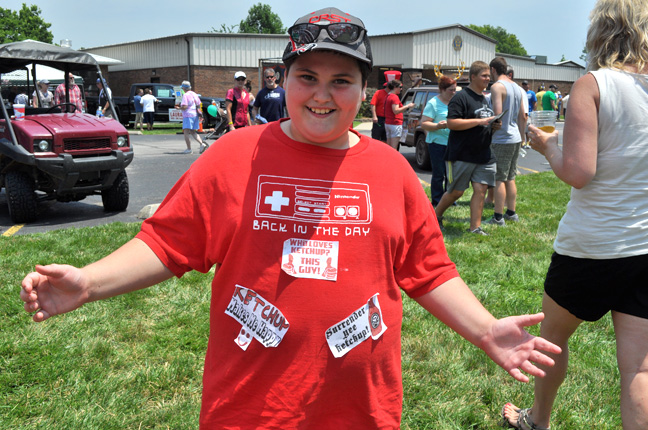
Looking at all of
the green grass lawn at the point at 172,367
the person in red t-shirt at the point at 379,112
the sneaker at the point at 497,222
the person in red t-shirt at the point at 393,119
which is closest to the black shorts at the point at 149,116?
the person in red t-shirt at the point at 379,112

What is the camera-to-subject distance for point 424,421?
311 centimetres

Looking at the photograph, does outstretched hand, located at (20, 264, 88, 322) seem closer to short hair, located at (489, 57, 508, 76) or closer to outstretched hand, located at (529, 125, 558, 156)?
outstretched hand, located at (529, 125, 558, 156)

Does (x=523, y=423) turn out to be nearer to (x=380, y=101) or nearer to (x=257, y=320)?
(x=257, y=320)

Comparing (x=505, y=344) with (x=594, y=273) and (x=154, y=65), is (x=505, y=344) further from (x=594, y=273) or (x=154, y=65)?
(x=154, y=65)

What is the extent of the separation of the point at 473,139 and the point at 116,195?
5.21 m

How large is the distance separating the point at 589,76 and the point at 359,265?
1.35 metres

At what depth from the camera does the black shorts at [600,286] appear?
2258mm

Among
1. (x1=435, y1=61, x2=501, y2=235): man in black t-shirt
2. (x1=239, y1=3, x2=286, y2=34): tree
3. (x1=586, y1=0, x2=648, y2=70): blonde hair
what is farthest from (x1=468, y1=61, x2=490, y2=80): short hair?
(x1=239, y1=3, x2=286, y2=34): tree

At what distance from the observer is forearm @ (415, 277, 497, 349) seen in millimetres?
1691

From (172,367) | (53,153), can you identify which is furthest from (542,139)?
(53,153)

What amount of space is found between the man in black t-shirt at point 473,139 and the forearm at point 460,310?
5.15m

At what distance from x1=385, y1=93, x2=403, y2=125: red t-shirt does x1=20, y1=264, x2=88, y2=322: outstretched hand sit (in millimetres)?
10624

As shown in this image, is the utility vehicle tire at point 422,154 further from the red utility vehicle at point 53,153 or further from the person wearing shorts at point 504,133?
the red utility vehicle at point 53,153

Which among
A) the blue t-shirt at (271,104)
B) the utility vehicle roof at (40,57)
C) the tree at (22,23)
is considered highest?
the tree at (22,23)
